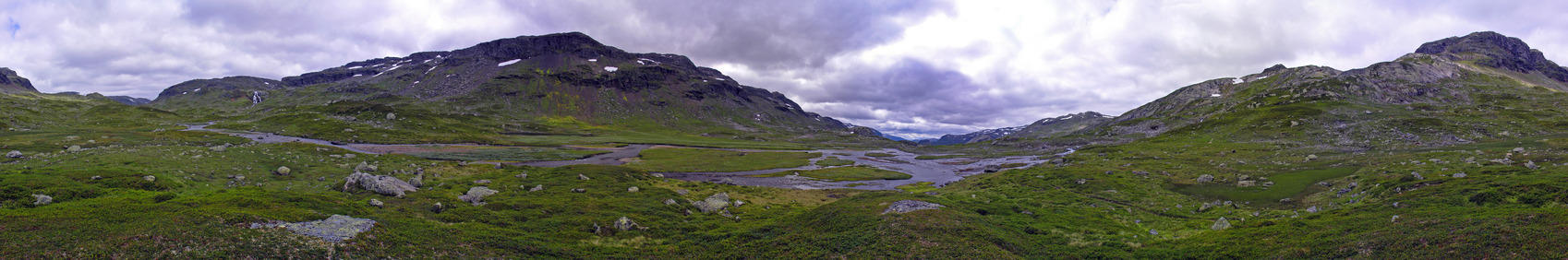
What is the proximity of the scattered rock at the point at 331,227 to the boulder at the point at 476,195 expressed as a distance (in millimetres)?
11419

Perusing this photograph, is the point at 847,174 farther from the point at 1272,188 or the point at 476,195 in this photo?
the point at 476,195

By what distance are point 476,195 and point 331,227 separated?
15497mm

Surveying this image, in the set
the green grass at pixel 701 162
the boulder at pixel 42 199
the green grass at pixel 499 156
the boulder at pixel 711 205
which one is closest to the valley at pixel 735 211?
the boulder at pixel 42 199

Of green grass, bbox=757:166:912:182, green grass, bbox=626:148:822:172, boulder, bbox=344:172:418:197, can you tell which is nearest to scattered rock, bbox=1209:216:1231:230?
boulder, bbox=344:172:418:197

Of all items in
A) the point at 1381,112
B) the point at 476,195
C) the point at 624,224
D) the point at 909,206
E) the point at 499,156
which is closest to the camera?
the point at 624,224

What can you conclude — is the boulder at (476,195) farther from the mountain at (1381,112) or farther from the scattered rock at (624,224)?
the mountain at (1381,112)

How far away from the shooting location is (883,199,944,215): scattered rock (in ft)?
99.8

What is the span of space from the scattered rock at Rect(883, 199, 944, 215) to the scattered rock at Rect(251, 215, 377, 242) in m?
24.5

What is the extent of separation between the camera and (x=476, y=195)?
36.0 m

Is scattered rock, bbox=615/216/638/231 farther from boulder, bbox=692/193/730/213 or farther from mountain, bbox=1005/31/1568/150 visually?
mountain, bbox=1005/31/1568/150

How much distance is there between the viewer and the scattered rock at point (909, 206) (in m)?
30.4

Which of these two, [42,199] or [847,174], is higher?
[42,199]

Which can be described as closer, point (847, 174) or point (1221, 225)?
point (1221, 225)

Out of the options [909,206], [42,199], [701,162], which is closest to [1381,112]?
[701,162]
